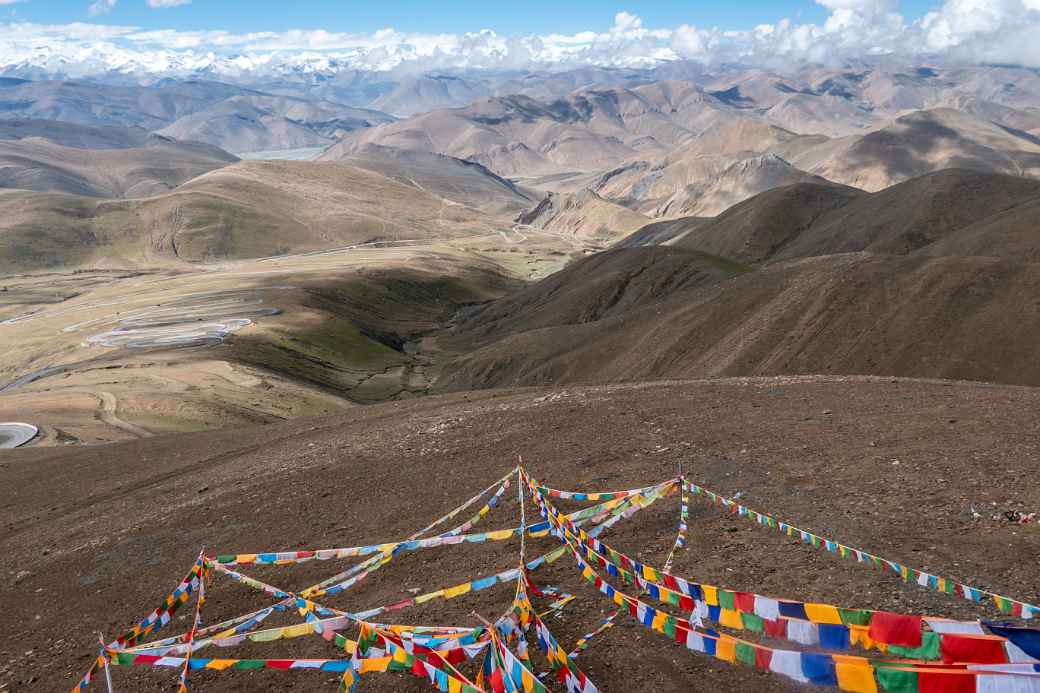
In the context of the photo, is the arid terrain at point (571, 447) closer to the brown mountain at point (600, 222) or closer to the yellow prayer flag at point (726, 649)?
the yellow prayer flag at point (726, 649)

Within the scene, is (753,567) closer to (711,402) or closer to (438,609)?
(438,609)

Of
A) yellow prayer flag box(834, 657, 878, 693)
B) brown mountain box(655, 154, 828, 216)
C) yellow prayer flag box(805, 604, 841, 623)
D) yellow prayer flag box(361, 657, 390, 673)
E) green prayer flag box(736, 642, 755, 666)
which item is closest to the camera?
yellow prayer flag box(834, 657, 878, 693)

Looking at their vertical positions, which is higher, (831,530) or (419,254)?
(831,530)

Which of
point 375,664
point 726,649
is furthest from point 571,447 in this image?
point 726,649

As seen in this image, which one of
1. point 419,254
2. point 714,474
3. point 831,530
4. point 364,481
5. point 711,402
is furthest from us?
point 419,254

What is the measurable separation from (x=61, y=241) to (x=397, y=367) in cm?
13441

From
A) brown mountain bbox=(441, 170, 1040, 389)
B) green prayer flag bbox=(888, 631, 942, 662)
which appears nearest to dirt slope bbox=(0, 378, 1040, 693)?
green prayer flag bbox=(888, 631, 942, 662)

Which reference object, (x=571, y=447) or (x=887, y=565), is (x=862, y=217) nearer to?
(x=571, y=447)

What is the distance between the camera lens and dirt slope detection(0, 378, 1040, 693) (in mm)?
10867

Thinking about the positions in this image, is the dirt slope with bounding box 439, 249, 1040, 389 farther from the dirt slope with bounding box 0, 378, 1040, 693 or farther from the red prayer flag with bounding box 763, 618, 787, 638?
the red prayer flag with bounding box 763, 618, 787, 638

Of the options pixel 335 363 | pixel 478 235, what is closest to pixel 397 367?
pixel 335 363

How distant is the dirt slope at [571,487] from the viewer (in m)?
10.9

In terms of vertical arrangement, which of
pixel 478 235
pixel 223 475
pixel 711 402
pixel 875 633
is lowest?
pixel 478 235

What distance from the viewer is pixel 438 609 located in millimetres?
11773
